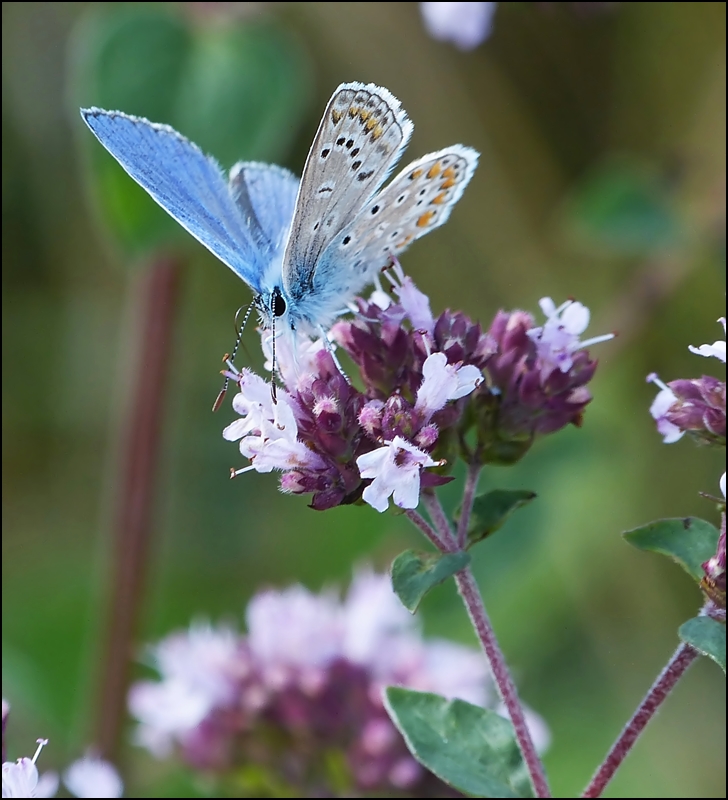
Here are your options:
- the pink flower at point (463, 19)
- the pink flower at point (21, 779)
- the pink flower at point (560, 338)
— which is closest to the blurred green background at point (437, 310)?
the pink flower at point (463, 19)

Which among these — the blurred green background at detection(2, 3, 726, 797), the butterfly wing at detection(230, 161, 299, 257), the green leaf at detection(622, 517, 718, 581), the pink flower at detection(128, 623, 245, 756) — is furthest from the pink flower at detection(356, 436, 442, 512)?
the blurred green background at detection(2, 3, 726, 797)

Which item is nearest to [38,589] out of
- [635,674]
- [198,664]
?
[198,664]

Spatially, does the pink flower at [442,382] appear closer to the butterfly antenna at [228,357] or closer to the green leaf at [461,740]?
the butterfly antenna at [228,357]

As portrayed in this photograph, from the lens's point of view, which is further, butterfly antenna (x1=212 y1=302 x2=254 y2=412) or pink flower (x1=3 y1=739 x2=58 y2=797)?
butterfly antenna (x1=212 y1=302 x2=254 y2=412)

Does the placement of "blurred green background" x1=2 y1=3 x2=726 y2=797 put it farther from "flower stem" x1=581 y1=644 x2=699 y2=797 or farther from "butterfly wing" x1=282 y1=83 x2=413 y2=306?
"flower stem" x1=581 y1=644 x2=699 y2=797

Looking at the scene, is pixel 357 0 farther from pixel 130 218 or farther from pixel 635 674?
pixel 635 674
